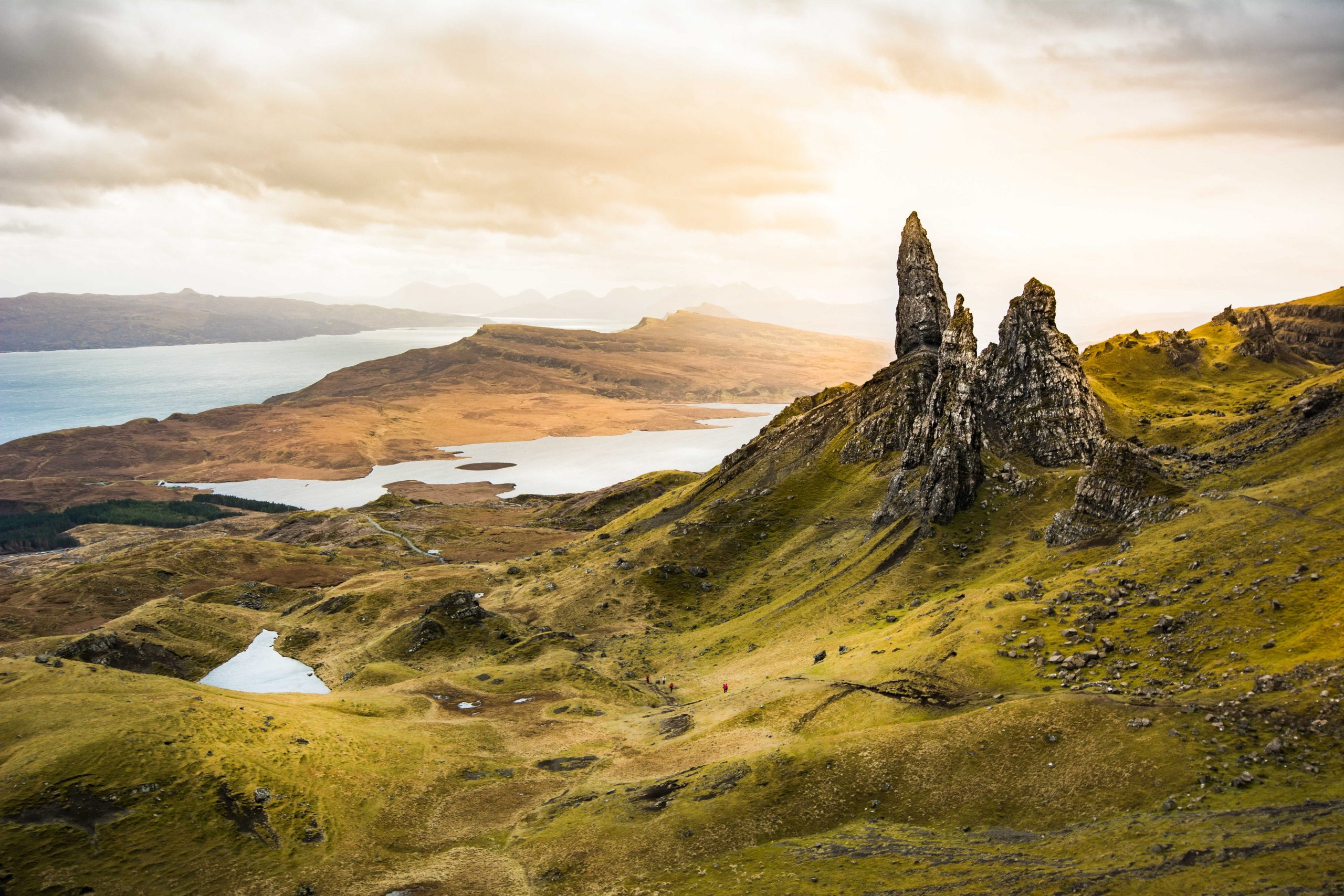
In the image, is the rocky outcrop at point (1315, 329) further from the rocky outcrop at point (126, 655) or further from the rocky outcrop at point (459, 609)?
the rocky outcrop at point (126, 655)

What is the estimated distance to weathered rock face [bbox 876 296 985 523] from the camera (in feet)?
336

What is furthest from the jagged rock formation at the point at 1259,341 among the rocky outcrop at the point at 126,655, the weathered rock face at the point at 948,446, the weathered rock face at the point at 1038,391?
the rocky outcrop at the point at 126,655

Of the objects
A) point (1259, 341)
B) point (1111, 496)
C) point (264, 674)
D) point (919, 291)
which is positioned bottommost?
point (264, 674)

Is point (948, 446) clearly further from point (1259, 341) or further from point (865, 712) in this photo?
point (1259, 341)

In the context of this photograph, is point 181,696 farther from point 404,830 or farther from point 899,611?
point 899,611

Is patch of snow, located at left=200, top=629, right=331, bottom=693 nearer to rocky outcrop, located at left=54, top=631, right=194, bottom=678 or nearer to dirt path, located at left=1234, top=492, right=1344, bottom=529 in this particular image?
rocky outcrop, located at left=54, top=631, right=194, bottom=678

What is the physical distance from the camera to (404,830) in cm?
5816

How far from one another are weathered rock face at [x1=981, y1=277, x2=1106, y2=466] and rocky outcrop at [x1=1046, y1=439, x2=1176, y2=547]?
26044 mm

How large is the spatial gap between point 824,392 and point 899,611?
10678cm

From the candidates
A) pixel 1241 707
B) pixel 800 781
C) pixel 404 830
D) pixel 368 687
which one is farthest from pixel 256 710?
pixel 1241 707

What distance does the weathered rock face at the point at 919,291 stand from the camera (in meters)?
155

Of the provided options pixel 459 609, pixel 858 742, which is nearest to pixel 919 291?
pixel 459 609

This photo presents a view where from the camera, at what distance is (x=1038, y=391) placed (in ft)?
362

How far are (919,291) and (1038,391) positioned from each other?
5216 cm
